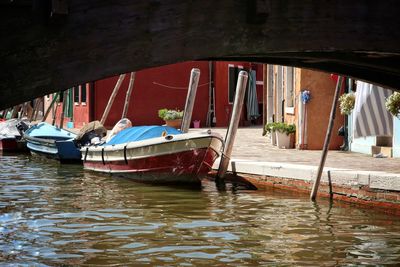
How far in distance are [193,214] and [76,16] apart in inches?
327

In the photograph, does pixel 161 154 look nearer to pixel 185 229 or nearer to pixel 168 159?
pixel 168 159

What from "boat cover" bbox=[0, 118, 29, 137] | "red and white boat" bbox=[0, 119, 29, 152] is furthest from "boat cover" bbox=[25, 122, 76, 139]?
"boat cover" bbox=[0, 118, 29, 137]

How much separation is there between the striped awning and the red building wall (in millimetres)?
16227

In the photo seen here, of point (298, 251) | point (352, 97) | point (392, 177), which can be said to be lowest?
point (298, 251)

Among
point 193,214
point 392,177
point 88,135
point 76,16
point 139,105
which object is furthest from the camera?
point 139,105

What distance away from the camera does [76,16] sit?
5.06m

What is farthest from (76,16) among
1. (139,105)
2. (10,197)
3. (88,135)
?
(139,105)

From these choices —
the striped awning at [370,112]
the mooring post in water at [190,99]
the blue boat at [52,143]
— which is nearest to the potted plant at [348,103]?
the striped awning at [370,112]

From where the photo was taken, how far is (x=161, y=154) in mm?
17047

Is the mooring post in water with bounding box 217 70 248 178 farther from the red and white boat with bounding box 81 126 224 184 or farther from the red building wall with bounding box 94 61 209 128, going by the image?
the red building wall with bounding box 94 61 209 128

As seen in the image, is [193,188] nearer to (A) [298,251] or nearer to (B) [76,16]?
(A) [298,251]

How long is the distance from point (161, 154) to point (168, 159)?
0.73ft

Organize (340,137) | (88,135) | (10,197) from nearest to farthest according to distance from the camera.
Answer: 1. (10,197)
2. (340,137)
3. (88,135)

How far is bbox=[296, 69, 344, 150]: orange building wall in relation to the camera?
19312 mm
